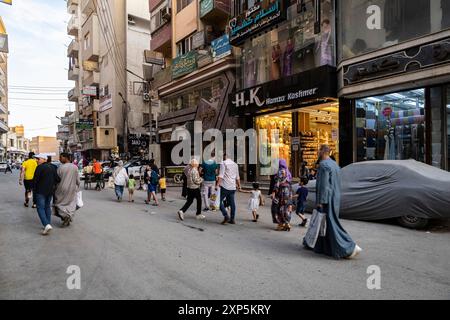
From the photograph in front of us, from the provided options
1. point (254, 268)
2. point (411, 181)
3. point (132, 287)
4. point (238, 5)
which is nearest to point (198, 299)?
point (132, 287)

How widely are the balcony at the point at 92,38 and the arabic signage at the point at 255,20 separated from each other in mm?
31747

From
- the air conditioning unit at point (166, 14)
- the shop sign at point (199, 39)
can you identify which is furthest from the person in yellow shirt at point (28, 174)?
the air conditioning unit at point (166, 14)

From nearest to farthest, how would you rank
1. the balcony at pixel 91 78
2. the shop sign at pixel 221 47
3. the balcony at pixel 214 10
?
the shop sign at pixel 221 47 → the balcony at pixel 214 10 → the balcony at pixel 91 78

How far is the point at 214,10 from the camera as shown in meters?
22.4

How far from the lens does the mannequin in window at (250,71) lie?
65.0ft

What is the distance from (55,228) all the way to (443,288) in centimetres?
760

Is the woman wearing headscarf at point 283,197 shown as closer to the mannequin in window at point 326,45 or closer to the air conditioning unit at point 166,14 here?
the mannequin in window at point 326,45

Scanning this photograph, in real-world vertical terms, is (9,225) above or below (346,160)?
below

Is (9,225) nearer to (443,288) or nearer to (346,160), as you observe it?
(443,288)

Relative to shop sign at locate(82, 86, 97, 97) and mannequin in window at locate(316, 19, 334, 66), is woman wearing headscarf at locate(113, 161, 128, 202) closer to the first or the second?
mannequin in window at locate(316, 19, 334, 66)

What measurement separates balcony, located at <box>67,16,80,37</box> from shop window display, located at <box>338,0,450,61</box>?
51.3 metres

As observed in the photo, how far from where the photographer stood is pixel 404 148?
43.2ft

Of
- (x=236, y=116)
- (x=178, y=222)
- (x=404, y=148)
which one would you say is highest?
(x=236, y=116)

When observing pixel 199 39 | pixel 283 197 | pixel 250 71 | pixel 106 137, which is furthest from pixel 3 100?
pixel 283 197
